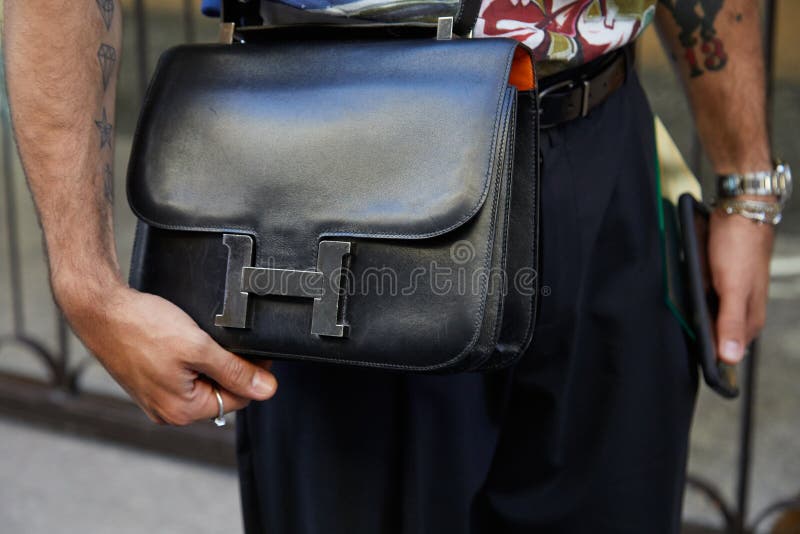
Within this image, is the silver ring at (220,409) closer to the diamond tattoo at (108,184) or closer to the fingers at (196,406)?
the fingers at (196,406)

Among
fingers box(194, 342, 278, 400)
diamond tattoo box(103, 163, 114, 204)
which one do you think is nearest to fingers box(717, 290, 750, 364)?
fingers box(194, 342, 278, 400)

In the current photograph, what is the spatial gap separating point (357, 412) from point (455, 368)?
238mm

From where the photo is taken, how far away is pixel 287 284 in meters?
0.93

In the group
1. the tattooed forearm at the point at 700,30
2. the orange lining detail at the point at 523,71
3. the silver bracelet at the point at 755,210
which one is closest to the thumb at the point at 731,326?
the silver bracelet at the point at 755,210

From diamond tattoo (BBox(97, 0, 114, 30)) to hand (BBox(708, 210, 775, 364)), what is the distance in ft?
2.58

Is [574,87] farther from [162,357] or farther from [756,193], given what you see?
[162,357]

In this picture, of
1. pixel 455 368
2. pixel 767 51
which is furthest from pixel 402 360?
pixel 767 51

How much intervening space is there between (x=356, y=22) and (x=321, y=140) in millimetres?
146

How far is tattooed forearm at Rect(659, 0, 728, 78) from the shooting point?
1.20 meters

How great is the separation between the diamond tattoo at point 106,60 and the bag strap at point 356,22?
13cm

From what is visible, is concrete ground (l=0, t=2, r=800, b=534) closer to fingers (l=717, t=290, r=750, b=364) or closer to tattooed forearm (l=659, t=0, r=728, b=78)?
fingers (l=717, t=290, r=750, b=364)

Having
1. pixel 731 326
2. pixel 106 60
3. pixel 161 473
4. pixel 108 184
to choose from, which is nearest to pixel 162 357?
pixel 108 184

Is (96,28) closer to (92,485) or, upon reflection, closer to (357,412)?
(357,412)

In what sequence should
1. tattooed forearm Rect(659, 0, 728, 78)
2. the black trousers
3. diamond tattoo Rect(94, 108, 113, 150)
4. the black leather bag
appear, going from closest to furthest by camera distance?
the black leather bag, diamond tattoo Rect(94, 108, 113, 150), the black trousers, tattooed forearm Rect(659, 0, 728, 78)
